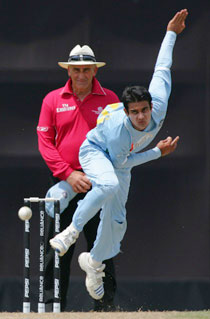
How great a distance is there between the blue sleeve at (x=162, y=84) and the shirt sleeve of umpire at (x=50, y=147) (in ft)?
2.31

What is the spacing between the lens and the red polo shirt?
558 cm

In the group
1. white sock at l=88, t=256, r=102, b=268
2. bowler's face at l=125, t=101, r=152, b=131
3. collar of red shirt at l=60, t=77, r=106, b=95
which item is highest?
collar of red shirt at l=60, t=77, r=106, b=95

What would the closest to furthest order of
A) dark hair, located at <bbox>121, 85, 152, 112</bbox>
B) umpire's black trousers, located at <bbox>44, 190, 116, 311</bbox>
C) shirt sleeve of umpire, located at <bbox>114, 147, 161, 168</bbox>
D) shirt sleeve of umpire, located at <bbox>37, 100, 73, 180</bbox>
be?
dark hair, located at <bbox>121, 85, 152, 112</bbox>, shirt sleeve of umpire, located at <bbox>114, 147, 161, 168</bbox>, shirt sleeve of umpire, located at <bbox>37, 100, 73, 180</bbox>, umpire's black trousers, located at <bbox>44, 190, 116, 311</bbox>

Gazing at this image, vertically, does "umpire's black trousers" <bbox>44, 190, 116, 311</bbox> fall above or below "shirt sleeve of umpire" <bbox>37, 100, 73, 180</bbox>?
below

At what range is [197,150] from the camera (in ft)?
20.4

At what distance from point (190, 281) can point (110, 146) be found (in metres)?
1.54

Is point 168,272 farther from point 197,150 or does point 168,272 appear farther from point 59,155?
point 59,155

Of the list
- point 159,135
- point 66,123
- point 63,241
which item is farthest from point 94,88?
point 63,241

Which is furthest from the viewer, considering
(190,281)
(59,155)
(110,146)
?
(190,281)

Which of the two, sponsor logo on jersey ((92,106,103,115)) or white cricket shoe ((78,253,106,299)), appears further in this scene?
sponsor logo on jersey ((92,106,103,115))

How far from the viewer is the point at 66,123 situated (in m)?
5.64

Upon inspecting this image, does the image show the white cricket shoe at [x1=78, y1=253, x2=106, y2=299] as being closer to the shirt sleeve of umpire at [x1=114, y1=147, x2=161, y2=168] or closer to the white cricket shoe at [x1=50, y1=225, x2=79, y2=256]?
the white cricket shoe at [x1=50, y1=225, x2=79, y2=256]

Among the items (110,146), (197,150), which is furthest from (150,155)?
(197,150)

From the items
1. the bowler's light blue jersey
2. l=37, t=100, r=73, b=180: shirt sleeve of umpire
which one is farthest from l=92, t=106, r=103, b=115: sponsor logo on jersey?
the bowler's light blue jersey
